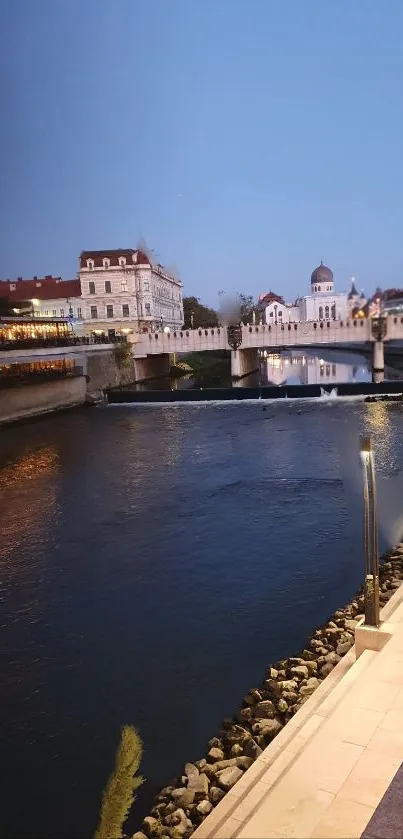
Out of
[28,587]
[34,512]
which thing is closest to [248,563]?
[28,587]

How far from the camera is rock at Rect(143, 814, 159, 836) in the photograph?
712 cm

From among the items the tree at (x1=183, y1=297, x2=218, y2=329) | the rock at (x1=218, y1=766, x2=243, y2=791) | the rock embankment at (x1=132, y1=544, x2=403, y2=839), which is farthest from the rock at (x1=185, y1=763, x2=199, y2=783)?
the tree at (x1=183, y1=297, x2=218, y2=329)

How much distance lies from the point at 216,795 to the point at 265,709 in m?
2.14

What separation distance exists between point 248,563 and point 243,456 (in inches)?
543

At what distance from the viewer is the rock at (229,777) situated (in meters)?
7.38

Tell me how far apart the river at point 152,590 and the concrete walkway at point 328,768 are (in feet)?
6.50

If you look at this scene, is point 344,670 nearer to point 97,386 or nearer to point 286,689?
point 286,689

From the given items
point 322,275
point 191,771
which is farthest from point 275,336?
point 322,275

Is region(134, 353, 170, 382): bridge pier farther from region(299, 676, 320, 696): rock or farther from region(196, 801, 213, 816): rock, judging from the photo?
region(196, 801, 213, 816): rock

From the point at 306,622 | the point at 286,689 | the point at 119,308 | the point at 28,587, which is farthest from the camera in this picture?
the point at 119,308

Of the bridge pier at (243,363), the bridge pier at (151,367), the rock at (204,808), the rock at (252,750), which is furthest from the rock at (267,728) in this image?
the bridge pier at (151,367)

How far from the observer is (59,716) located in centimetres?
1005

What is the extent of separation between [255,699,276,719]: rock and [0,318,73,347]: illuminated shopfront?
44.1m

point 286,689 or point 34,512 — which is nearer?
point 286,689
